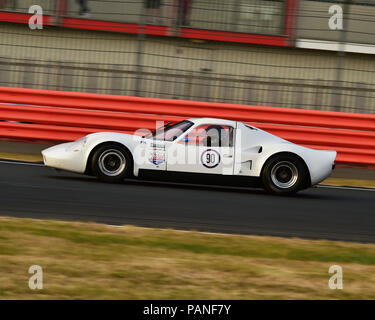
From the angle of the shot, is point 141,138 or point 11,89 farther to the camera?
point 11,89

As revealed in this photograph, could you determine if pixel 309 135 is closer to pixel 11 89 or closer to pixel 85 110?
pixel 85 110

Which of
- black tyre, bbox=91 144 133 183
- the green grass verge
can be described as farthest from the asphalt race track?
the green grass verge

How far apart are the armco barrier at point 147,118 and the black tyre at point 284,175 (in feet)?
9.21

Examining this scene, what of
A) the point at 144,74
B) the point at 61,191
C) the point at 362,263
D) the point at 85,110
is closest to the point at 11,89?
the point at 85,110

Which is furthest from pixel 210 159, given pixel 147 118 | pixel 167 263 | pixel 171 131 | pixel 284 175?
pixel 167 263

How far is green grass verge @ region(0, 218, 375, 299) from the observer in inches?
185

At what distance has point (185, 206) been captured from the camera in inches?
323

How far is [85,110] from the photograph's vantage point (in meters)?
12.4

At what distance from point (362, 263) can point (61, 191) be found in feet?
13.1

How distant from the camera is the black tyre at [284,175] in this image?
31.2ft

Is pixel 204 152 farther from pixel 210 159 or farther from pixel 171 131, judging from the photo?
pixel 171 131

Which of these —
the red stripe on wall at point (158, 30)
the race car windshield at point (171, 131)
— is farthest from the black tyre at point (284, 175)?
the red stripe on wall at point (158, 30)

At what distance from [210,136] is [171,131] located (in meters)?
0.54

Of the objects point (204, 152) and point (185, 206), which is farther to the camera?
point (204, 152)
